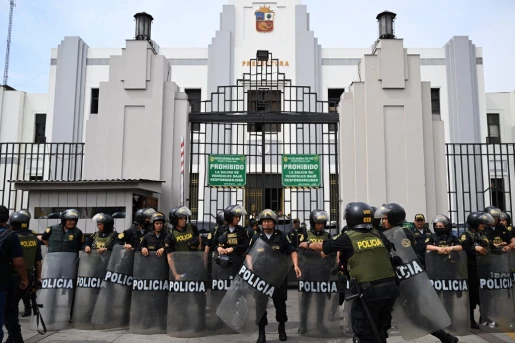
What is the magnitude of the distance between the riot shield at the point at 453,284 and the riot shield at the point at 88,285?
5347 mm

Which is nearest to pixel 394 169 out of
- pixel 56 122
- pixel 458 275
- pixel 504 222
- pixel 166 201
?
pixel 504 222

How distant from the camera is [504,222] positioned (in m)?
8.84

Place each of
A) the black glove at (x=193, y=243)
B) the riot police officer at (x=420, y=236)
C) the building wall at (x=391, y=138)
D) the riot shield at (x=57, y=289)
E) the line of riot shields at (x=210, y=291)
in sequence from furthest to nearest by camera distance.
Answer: the building wall at (x=391, y=138) → the riot police officer at (x=420, y=236) → the riot shield at (x=57, y=289) → the black glove at (x=193, y=243) → the line of riot shields at (x=210, y=291)

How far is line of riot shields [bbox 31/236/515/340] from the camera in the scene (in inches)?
247

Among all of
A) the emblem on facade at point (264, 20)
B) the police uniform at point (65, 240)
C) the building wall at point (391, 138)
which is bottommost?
the police uniform at point (65, 240)

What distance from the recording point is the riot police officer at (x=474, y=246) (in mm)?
7359

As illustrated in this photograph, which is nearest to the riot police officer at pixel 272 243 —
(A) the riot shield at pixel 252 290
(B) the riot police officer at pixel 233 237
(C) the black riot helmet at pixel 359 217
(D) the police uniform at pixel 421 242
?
(A) the riot shield at pixel 252 290

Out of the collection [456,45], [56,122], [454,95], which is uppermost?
[456,45]

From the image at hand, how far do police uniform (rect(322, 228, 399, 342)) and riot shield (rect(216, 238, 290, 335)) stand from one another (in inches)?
60.0

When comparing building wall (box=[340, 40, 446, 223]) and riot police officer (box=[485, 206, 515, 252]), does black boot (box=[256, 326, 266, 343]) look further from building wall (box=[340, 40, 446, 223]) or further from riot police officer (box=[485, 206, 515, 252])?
building wall (box=[340, 40, 446, 223])

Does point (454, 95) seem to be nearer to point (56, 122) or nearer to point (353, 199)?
point (353, 199)

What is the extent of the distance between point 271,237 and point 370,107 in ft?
21.6

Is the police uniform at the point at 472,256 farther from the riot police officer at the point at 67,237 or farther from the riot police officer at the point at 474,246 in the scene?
the riot police officer at the point at 67,237

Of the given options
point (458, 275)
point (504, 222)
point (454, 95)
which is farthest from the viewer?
→ point (454, 95)
